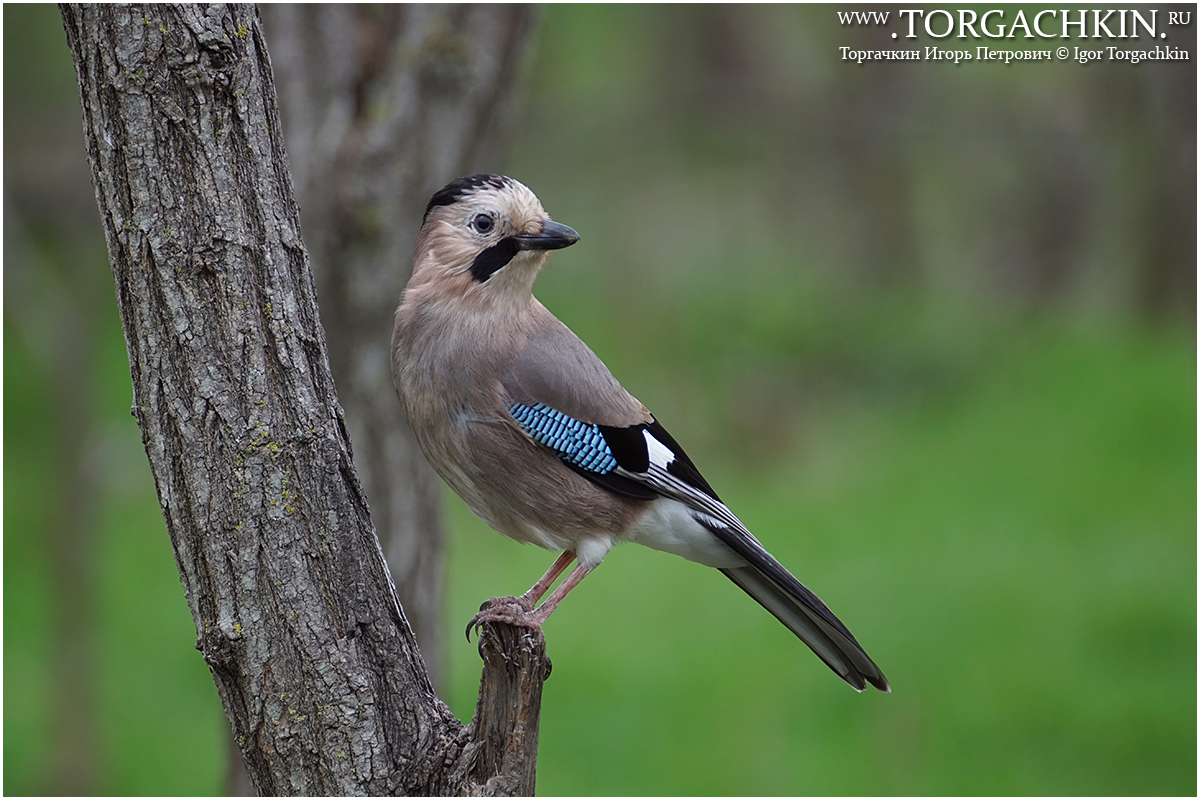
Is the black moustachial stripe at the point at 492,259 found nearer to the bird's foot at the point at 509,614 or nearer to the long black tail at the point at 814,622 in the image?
the bird's foot at the point at 509,614

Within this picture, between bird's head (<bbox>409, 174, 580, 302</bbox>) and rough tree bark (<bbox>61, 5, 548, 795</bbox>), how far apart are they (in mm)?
639

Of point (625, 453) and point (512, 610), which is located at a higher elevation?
point (625, 453)

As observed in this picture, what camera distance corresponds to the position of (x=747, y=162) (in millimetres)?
12648

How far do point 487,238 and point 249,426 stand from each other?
3.01ft

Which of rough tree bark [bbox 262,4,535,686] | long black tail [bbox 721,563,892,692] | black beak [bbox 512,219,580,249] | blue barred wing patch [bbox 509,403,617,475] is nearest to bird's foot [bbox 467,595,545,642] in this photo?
blue barred wing patch [bbox 509,403,617,475]

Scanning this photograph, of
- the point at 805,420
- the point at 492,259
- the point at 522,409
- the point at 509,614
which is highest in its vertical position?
the point at 492,259

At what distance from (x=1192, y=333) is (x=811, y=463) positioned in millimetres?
3609

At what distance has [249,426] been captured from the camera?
2455 millimetres

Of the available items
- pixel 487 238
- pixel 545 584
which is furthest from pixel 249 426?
pixel 545 584

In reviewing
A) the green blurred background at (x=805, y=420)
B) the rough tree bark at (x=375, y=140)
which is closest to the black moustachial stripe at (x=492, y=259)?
the rough tree bark at (x=375, y=140)

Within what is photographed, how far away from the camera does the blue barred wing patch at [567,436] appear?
3.09m

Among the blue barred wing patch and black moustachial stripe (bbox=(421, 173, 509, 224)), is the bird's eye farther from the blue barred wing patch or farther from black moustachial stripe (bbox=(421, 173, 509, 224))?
the blue barred wing patch

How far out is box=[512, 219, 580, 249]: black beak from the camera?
2991 mm

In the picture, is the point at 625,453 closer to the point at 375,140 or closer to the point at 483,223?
the point at 483,223
